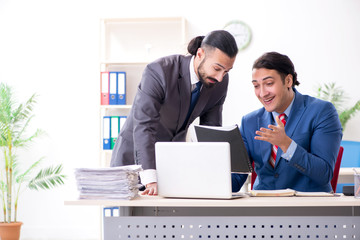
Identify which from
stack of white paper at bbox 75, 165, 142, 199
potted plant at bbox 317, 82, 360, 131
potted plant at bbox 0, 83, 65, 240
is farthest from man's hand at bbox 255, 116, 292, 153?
potted plant at bbox 0, 83, 65, 240

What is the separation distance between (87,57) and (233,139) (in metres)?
3.48

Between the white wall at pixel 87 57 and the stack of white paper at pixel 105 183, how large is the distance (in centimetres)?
338

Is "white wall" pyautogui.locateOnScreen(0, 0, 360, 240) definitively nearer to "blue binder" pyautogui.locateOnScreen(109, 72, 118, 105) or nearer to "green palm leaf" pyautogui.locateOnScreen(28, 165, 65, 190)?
"green palm leaf" pyautogui.locateOnScreen(28, 165, 65, 190)

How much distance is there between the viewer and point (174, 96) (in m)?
2.40

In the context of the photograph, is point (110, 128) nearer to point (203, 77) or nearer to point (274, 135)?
point (203, 77)

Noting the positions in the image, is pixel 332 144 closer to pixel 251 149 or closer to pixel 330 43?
pixel 251 149

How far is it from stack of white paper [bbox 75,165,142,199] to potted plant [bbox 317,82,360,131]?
3499 millimetres

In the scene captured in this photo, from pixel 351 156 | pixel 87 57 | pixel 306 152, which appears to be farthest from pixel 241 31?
pixel 306 152

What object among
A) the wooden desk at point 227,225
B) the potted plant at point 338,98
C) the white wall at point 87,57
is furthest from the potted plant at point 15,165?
the wooden desk at point 227,225

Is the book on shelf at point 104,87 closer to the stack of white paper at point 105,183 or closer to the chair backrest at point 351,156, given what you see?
the chair backrest at point 351,156

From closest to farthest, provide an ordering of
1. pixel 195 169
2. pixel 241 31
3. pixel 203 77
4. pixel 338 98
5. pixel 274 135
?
pixel 195 169 → pixel 274 135 → pixel 203 77 → pixel 338 98 → pixel 241 31

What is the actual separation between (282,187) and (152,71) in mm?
807

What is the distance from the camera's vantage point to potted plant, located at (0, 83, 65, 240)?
4.74 metres

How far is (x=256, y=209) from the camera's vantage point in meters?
2.02
